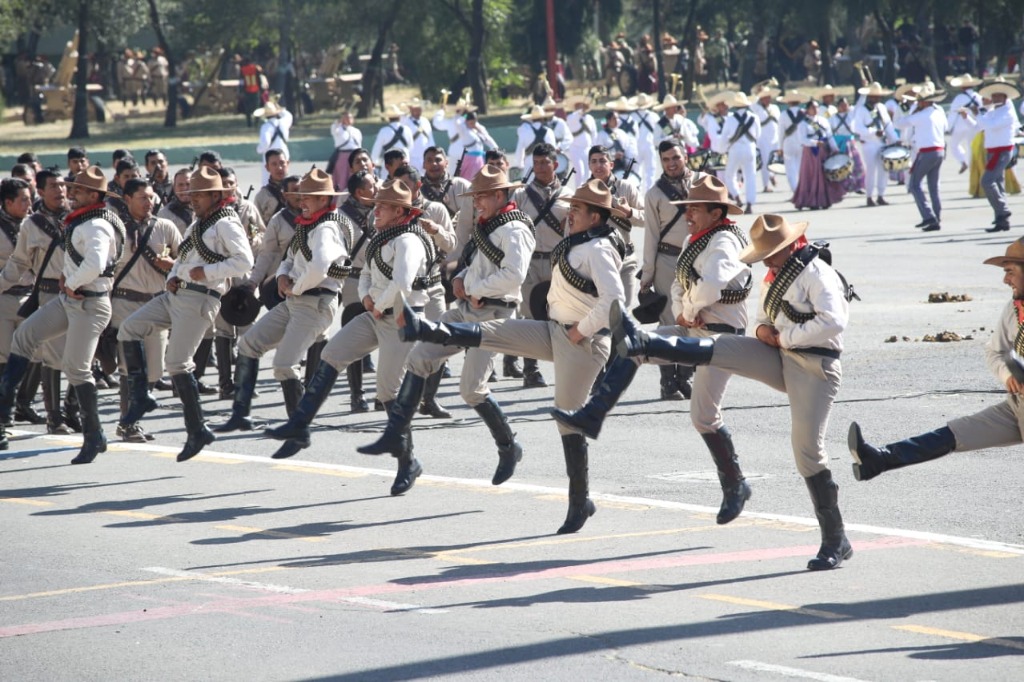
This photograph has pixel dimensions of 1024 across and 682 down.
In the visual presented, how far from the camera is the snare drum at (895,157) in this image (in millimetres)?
28922

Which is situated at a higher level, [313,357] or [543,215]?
[543,215]

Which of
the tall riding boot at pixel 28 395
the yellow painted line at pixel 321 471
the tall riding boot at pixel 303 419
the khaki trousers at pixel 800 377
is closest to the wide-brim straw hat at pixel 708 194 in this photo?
the khaki trousers at pixel 800 377

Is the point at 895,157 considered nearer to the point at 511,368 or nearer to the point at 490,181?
the point at 511,368

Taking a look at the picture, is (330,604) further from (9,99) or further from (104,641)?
(9,99)

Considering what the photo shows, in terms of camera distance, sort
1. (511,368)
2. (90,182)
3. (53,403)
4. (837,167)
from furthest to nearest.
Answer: (837,167), (511,368), (53,403), (90,182)

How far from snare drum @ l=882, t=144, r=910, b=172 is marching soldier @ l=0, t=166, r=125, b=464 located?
63.0 ft

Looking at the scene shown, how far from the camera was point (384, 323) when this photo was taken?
36.2 feet

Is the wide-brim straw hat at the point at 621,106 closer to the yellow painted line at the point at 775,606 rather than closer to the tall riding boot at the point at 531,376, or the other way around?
the tall riding boot at the point at 531,376

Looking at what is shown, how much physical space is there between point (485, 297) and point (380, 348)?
0.83 meters

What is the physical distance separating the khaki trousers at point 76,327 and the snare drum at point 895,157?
19417 mm

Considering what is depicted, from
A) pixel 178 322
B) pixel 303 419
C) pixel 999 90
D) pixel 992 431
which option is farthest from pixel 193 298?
pixel 999 90

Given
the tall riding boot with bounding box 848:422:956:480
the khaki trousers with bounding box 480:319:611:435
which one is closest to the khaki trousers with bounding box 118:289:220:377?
the khaki trousers with bounding box 480:319:611:435

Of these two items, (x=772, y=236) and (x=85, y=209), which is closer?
(x=772, y=236)

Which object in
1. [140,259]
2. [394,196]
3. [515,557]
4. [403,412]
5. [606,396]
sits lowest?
[515,557]
